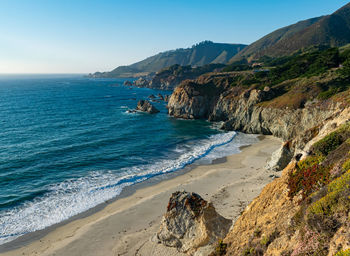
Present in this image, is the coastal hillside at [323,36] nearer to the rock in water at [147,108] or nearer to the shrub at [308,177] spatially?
the rock in water at [147,108]

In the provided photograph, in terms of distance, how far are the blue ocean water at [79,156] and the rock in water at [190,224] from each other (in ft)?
40.9

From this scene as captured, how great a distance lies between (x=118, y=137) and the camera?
49875mm

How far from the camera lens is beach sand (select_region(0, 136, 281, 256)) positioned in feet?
60.5

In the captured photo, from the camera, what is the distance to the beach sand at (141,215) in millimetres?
18453

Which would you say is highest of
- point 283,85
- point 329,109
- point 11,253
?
point 283,85

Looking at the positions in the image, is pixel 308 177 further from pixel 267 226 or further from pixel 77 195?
pixel 77 195

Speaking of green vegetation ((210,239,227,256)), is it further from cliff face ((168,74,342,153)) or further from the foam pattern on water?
the foam pattern on water

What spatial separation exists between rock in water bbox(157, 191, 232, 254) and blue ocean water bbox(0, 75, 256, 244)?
1245 cm

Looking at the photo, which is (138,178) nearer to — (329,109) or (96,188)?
(96,188)

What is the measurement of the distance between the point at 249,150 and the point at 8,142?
46.0m

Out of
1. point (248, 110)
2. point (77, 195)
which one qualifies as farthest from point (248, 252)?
point (248, 110)

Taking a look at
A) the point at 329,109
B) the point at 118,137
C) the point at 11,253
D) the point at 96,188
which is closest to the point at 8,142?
the point at 118,137

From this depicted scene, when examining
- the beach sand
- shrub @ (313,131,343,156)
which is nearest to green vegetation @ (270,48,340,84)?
the beach sand

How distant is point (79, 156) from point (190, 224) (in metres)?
28.6
